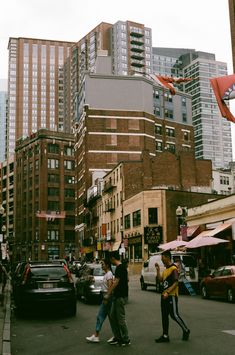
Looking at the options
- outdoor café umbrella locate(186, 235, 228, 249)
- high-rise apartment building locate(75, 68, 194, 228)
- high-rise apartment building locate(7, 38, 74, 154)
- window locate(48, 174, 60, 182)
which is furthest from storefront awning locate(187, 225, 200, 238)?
high-rise apartment building locate(7, 38, 74, 154)

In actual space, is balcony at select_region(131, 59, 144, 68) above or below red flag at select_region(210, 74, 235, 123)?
above

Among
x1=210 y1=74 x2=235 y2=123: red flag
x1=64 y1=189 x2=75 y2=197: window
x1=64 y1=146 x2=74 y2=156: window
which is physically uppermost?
x1=64 y1=146 x2=74 y2=156: window

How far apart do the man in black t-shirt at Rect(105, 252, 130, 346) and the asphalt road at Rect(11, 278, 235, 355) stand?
0.25 meters

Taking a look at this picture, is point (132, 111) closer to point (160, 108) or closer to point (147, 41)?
point (160, 108)

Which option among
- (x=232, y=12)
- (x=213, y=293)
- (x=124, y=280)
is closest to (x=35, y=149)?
(x=232, y=12)

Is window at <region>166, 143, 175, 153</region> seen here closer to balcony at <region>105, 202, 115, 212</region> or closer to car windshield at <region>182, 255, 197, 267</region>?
balcony at <region>105, 202, 115, 212</region>

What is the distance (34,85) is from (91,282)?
178 meters

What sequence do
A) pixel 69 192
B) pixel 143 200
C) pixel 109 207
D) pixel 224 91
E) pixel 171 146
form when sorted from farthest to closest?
pixel 69 192
pixel 171 146
pixel 109 207
pixel 143 200
pixel 224 91

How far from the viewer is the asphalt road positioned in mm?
10070

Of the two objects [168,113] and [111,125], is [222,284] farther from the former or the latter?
[168,113]

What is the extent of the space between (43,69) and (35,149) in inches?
2931

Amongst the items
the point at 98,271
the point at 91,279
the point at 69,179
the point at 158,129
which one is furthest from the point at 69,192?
the point at 91,279

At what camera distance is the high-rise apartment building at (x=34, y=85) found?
613ft

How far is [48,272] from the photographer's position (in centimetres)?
1634
